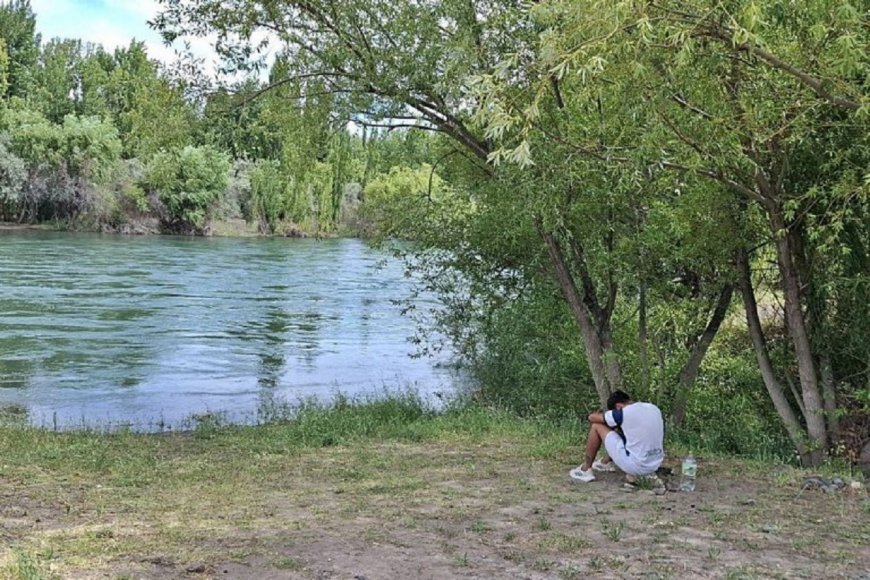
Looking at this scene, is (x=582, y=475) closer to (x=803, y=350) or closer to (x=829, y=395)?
(x=803, y=350)

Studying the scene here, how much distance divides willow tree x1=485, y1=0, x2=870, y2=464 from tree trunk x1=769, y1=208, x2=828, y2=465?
12 millimetres

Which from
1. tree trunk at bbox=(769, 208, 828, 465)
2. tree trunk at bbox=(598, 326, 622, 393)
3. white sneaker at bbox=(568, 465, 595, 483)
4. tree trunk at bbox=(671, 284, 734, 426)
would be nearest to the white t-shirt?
white sneaker at bbox=(568, 465, 595, 483)

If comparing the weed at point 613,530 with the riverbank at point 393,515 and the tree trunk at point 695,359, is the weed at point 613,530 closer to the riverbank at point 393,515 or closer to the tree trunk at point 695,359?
the riverbank at point 393,515

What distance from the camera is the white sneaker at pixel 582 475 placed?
6.88 metres

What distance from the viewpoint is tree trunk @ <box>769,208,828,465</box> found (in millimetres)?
7340

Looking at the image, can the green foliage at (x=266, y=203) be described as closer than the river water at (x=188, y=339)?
No

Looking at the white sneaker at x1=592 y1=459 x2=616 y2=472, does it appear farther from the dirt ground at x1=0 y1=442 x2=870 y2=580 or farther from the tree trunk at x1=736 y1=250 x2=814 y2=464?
the tree trunk at x1=736 y1=250 x2=814 y2=464

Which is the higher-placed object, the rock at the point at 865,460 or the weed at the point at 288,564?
the rock at the point at 865,460

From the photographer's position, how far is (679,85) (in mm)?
5570

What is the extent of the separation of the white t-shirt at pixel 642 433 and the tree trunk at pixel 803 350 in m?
1.70

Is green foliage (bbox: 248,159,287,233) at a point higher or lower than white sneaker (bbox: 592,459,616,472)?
higher

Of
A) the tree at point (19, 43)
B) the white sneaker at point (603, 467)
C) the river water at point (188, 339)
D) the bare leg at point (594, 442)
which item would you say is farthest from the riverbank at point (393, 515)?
the tree at point (19, 43)

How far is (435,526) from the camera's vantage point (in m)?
5.44

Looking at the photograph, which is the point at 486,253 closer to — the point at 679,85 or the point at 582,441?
the point at 582,441
